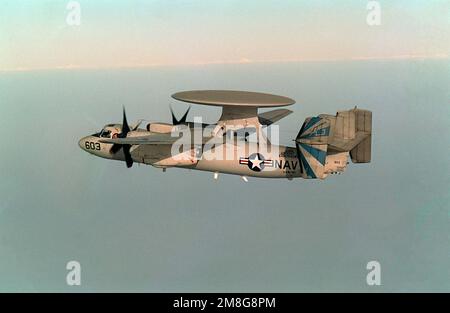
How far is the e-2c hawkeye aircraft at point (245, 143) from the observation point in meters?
31.8

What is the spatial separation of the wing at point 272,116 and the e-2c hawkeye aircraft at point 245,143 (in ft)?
5.53

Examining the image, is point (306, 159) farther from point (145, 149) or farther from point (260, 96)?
point (145, 149)

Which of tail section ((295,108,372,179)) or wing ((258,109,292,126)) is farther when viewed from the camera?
wing ((258,109,292,126))

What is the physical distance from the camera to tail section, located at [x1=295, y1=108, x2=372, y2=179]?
31.6 meters

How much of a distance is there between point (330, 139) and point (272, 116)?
17.2 ft

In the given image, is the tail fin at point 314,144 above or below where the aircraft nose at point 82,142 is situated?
below

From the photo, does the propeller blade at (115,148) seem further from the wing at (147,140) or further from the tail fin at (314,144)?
the tail fin at (314,144)

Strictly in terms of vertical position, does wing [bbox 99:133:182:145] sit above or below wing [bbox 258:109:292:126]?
below

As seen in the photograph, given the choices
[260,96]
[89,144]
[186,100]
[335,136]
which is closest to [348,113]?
[335,136]

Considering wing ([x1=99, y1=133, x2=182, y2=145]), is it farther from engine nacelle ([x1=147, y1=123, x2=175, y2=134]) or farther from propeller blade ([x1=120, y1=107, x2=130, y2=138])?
propeller blade ([x1=120, y1=107, x2=130, y2=138])

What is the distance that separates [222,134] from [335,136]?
449 cm

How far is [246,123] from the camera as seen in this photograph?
33750 millimetres

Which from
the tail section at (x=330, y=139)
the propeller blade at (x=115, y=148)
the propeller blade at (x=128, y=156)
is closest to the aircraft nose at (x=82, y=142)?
the propeller blade at (x=115, y=148)

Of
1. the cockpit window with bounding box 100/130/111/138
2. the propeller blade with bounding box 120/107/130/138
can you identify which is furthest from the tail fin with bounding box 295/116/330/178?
the cockpit window with bounding box 100/130/111/138
